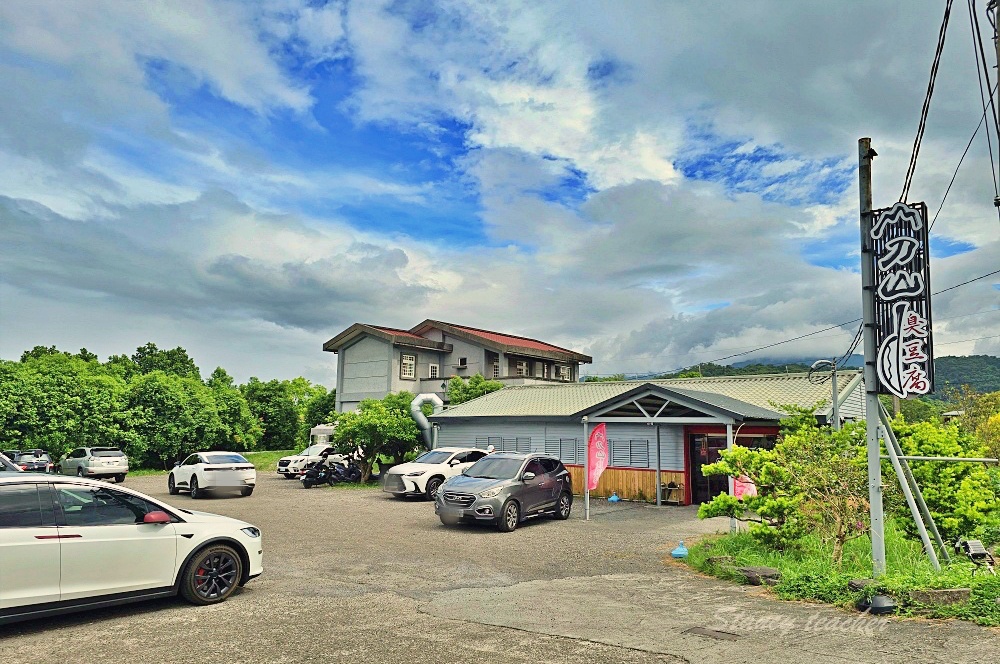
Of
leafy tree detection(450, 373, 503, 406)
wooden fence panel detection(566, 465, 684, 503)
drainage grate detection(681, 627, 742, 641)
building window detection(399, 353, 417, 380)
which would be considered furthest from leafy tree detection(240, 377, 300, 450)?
drainage grate detection(681, 627, 742, 641)

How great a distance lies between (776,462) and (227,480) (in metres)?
17.4

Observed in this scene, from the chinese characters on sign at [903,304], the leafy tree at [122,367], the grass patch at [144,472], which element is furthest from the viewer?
the leafy tree at [122,367]

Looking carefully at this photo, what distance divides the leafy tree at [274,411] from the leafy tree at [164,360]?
33.3 meters

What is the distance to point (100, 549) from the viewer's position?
295 inches

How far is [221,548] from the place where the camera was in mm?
8516

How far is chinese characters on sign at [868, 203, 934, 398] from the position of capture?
937cm

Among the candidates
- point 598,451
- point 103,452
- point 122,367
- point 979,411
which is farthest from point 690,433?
point 122,367

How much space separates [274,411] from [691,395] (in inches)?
1418

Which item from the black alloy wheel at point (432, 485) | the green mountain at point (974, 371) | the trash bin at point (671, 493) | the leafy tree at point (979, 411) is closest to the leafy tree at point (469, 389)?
the black alloy wheel at point (432, 485)

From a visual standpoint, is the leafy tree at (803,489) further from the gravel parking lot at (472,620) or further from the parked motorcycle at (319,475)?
the parked motorcycle at (319,475)

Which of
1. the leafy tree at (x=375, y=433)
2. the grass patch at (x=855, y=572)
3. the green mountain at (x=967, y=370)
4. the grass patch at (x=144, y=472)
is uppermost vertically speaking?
the green mountain at (x=967, y=370)

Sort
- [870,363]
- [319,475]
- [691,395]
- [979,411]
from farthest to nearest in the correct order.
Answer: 1. [979,411]
2. [319,475]
3. [691,395]
4. [870,363]

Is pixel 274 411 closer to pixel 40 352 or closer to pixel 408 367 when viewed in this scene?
pixel 408 367

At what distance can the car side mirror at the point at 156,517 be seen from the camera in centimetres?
795
